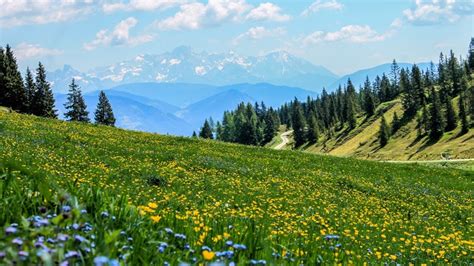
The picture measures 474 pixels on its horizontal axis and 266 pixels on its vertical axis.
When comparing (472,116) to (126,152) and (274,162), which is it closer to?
(274,162)

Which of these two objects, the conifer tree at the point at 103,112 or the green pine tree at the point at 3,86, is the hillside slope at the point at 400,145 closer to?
the conifer tree at the point at 103,112

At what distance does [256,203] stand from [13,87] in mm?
75977

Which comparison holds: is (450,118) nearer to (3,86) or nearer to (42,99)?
(42,99)

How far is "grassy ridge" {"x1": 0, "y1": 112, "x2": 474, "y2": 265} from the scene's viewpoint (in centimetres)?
576

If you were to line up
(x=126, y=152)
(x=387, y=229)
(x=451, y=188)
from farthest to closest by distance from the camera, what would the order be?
(x=451, y=188), (x=126, y=152), (x=387, y=229)

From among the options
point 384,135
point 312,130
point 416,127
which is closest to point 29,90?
point 384,135

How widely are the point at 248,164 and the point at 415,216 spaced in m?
10.8

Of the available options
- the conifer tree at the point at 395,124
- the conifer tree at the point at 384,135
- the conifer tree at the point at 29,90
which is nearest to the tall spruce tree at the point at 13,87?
the conifer tree at the point at 29,90

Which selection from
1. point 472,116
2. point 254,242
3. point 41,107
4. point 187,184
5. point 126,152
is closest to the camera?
point 254,242

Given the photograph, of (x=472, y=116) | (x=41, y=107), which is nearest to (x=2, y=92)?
(x=41, y=107)

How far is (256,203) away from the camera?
1491cm

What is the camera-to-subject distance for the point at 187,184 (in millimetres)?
16984

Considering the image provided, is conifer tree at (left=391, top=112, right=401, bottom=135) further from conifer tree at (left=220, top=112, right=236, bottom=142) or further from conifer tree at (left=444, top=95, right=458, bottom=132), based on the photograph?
conifer tree at (left=220, top=112, right=236, bottom=142)

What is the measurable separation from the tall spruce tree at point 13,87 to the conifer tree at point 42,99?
292 centimetres
